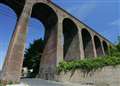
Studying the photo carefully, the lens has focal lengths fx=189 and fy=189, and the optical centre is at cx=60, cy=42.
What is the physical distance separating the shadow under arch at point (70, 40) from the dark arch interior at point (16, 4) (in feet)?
24.8

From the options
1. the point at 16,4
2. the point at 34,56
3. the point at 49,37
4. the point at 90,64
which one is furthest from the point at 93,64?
the point at 34,56

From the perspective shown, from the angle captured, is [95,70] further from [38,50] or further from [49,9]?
[38,50]

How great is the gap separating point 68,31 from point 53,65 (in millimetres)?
8603

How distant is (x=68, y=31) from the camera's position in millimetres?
29344

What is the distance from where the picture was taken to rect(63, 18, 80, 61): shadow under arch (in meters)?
27.3

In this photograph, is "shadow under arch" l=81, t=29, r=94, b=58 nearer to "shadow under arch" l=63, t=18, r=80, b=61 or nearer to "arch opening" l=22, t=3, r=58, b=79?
"shadow under arch" l=63, t=18, r=80, b=61

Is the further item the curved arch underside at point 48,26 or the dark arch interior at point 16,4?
the curved arch underside at point 48,26

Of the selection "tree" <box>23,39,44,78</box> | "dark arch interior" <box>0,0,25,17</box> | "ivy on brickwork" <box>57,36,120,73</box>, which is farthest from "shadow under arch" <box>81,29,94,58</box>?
"dark arch interior" <box>0,0,25,17</box>

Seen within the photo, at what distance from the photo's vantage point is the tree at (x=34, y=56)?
30.0 metres

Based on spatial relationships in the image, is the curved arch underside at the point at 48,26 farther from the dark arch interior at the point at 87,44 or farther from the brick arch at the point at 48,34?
the dark arch interior at the point at 87,44

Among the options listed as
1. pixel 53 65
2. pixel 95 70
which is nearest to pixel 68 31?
pixel 53 65

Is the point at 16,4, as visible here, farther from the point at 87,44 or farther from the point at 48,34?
the point at 87,44

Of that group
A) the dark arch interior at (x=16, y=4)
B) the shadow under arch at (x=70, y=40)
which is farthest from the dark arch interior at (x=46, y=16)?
the shadow under arch at (x=70, y=40)

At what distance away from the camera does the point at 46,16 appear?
1011 inches
